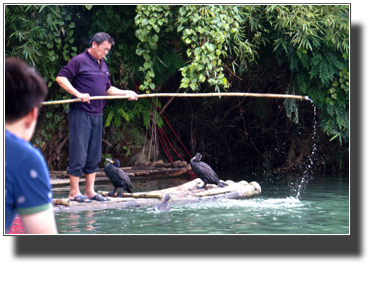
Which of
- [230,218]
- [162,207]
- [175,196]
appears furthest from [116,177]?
[230,218]

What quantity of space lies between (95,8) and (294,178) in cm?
512

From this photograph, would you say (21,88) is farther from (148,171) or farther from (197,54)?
(148,171)

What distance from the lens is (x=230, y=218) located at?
5.33 meters

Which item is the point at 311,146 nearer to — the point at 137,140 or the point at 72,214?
the point at 137,140

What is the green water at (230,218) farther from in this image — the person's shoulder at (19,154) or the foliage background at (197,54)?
Result: the person's shoulder at (19,154)

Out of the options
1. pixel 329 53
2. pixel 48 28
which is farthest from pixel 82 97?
pixel 329 53

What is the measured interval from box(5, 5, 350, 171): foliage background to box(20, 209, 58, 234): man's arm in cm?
605

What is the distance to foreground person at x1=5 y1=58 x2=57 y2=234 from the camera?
160 cm

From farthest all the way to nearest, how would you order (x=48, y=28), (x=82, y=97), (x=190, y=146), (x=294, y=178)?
(x=190, y=146) → (x=294, y=178) → (x=48, y=28) → (x=82, y=97)

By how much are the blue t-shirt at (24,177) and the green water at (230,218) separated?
2.95 metres

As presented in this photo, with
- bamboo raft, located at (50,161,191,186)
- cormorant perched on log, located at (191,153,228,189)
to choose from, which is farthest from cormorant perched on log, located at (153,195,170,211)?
bamboo raft, located at (50,161,191,186)

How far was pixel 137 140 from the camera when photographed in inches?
421

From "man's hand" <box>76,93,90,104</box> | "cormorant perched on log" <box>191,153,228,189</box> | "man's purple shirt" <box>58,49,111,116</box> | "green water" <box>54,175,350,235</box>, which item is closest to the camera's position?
"green water" <box>54,175,350,235</box>

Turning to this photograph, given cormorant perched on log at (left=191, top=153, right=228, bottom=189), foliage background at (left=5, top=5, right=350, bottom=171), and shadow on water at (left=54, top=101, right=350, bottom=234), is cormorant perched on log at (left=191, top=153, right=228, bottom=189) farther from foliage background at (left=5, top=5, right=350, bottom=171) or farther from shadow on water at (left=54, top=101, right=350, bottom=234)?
foliage background at (left=5, top=5, right=350, bottom=171)
